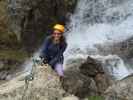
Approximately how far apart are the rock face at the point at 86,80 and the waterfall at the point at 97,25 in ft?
10.3

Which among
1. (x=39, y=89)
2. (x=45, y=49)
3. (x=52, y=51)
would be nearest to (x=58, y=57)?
(x=52, y=51)

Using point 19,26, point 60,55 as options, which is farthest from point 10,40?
point 60,55

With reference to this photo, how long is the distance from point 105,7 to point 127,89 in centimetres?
1023

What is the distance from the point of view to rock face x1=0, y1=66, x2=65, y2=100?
7.02 meters

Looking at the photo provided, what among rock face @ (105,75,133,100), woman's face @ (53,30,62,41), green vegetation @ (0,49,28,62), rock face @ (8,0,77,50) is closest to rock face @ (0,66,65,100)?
woman's face @ (53,30,62,41)

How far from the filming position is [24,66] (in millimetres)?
15016

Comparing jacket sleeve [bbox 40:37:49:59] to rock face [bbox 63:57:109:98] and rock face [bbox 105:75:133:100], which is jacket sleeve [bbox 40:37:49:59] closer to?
rock face [bbox 105:75:133:100]

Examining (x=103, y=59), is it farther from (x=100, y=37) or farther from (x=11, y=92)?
(x=11, y=92)

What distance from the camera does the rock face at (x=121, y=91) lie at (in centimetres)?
770

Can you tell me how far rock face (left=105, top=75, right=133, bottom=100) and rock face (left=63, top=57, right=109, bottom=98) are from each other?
132 cm

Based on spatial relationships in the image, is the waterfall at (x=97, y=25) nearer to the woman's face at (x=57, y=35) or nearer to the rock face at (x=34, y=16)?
the rock face at (x=34, y=16)

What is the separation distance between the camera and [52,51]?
24.3 feet

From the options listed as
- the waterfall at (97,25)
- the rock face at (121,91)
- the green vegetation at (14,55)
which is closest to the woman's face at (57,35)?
the rock face at (121,91)

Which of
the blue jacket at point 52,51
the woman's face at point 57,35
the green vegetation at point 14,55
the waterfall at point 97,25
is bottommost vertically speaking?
the green vegetation at point 14,55
